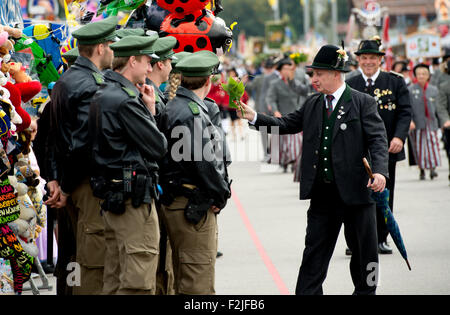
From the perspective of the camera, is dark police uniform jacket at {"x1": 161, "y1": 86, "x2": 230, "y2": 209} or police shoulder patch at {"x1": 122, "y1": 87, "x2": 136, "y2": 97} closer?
police shoulder patch at {"x1": 122, "y1": 87, "x2": 136, "y2": 97}

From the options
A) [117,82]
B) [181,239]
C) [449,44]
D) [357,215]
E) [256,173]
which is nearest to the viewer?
[117,82]

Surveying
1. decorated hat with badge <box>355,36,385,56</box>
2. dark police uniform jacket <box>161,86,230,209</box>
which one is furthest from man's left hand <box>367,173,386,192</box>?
decorated hat with badge <box>355,36,385,56</box>

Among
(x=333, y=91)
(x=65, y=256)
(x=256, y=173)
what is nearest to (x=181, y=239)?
(x=65, y=256)

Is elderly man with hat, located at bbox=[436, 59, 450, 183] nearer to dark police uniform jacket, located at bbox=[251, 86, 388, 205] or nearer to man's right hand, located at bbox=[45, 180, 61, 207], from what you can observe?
dark police uniform jacket, located at bbox=[251, 86, 388, 205]

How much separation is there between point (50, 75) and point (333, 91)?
10.8 feet

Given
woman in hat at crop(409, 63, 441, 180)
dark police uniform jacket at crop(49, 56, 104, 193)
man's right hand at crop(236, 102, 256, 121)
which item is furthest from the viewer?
woman in hat at crop(409, 63, 441, 180)

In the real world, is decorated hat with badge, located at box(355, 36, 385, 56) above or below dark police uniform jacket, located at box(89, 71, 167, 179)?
above

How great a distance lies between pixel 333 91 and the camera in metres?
7.20

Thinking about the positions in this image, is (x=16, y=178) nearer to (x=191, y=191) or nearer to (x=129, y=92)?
(x=191, y=191)

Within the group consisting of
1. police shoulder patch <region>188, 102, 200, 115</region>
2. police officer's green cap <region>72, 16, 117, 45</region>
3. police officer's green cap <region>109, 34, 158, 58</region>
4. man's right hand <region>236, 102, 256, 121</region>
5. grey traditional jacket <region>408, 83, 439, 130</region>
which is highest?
police officer's green cap <region>72, 16, 117, 45</region>

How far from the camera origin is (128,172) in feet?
19.5

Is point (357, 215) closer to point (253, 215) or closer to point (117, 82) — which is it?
point (117, 82)

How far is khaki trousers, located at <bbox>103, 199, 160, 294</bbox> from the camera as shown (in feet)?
19.3

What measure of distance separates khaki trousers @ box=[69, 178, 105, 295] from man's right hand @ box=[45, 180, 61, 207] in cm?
12
